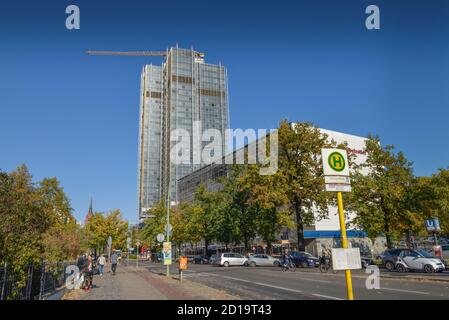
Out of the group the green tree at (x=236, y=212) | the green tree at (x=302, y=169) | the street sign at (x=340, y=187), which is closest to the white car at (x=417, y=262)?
the green tree at (x=302, y=169)

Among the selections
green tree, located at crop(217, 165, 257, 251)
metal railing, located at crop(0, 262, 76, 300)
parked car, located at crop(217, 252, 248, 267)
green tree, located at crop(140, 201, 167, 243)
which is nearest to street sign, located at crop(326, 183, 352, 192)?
metal railing, located at crop(0, 262, 76, 300)

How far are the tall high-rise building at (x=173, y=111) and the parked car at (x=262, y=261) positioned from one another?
109228 mm

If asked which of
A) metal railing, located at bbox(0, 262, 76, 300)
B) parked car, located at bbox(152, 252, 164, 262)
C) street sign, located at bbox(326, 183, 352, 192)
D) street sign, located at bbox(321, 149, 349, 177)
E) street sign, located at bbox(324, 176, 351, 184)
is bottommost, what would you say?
parked car, located at bbox(152, 252, 164, 262)

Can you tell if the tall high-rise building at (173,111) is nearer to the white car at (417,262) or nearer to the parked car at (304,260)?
the parked car at (304,260)

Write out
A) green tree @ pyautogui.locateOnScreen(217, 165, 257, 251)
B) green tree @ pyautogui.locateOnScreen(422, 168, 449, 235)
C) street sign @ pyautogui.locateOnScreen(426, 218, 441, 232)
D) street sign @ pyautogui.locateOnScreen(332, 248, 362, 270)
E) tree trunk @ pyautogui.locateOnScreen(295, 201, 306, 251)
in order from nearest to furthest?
1. street sign @ pyautogui.locateOnScreen(332, 248, 362, 270)
2. street sign @ pyautogui.locateOnScreen(426, 218, 441, 232)
3. green tree @ pyautogui.locateOnScreen(422, 168, 449, 235)
4. tree trunk @ pyautogui.locateOnScreen(295, 201, 306, 251)
5. green tree @ pyautogui.locateOnScreen(217, 165, 257, 251)

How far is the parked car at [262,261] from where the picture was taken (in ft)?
135

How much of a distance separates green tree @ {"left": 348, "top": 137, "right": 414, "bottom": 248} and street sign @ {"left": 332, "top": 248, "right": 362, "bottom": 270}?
30998 millimetres

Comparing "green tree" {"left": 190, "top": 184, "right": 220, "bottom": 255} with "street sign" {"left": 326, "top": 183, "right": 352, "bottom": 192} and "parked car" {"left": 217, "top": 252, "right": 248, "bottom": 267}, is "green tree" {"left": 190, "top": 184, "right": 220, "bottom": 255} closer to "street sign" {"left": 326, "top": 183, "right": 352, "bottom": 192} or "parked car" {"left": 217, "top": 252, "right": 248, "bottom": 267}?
"parked car" {"left": 217, "top": 252, "right": 248, "bottom": 267}

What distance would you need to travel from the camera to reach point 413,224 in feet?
111

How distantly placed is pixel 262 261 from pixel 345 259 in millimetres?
37042

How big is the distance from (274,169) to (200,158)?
122 metres

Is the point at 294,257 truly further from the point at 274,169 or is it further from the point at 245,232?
the point at 245,232

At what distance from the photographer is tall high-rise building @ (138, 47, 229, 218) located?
158 meters

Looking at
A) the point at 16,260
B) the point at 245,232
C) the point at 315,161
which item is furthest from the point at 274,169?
the point at 16,260
